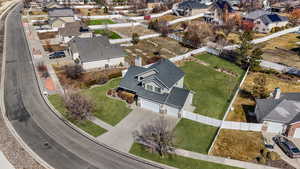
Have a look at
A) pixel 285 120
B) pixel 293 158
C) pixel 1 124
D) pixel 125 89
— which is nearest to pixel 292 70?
pixel 285 120

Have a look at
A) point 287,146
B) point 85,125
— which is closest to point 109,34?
point 85,125

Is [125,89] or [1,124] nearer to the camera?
[1,124]

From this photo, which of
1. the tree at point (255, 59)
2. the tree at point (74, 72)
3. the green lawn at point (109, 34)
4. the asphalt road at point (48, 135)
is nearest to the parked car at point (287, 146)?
the asphalt road at point (48, 135)

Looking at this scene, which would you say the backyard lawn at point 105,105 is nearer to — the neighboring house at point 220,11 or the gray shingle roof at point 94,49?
the gray shingle roof at point 94,49

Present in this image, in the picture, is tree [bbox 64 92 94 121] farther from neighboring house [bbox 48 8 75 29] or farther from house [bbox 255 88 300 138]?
neighboring house [bbox 48 8 75 29]

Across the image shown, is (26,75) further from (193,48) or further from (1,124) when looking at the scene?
(193,48)

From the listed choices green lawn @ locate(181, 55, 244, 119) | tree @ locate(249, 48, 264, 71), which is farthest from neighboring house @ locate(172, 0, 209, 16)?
tree @ locate(249, 48, 264, 71)

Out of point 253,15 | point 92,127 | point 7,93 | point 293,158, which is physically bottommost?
point 293,158

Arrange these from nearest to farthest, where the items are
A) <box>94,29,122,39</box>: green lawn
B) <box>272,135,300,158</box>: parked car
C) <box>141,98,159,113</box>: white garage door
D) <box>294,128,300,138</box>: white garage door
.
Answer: <box>272,135,300,158</box>: parked car < <box>294,128,300,138</box>: white garage door < <box>141,98,159,113</box>: white garage door < <box>94,29,122,39</box>: green lawn
